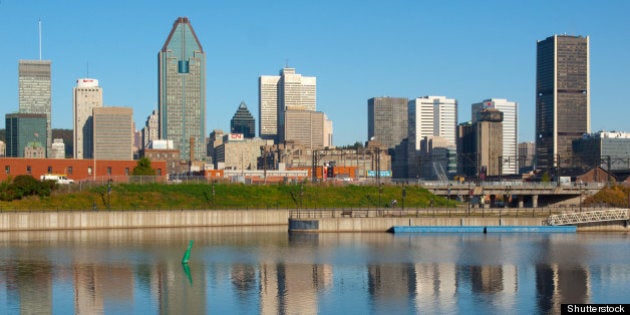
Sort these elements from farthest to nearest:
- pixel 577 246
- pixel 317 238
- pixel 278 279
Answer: pixel 317 238 < pixel 577 246 < pixel 278 279

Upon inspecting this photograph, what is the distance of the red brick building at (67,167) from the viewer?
15812 centimetres

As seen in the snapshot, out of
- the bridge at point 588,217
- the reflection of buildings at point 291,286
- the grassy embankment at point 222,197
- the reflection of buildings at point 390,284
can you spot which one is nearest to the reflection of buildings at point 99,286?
the reflection of buildings at point 291,286

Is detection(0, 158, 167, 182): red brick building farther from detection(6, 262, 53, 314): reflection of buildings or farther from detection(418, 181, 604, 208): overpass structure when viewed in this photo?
detection(6, 262, 53, 314): reflection of buildings

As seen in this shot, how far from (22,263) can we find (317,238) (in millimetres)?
37962

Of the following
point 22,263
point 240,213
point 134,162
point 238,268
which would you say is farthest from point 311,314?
point 134,162

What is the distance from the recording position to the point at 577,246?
93688mm

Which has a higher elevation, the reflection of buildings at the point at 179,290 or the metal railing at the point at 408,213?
the metal railing at the point at 408,213

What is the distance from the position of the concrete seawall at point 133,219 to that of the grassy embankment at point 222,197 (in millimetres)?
5946

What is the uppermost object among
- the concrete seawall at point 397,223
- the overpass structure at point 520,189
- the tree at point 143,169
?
the tree at point 143,169

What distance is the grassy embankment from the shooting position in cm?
12525

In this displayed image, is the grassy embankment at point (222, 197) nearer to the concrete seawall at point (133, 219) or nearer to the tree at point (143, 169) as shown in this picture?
the concrete seawall at point (133, 219)

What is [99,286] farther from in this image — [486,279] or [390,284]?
[486,279]

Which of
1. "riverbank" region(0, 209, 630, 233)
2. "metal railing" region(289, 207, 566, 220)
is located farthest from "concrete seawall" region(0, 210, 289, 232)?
"metal railing" region(289, 207, 566, 220)

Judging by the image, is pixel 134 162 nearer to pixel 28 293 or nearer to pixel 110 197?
pixel 110 197
